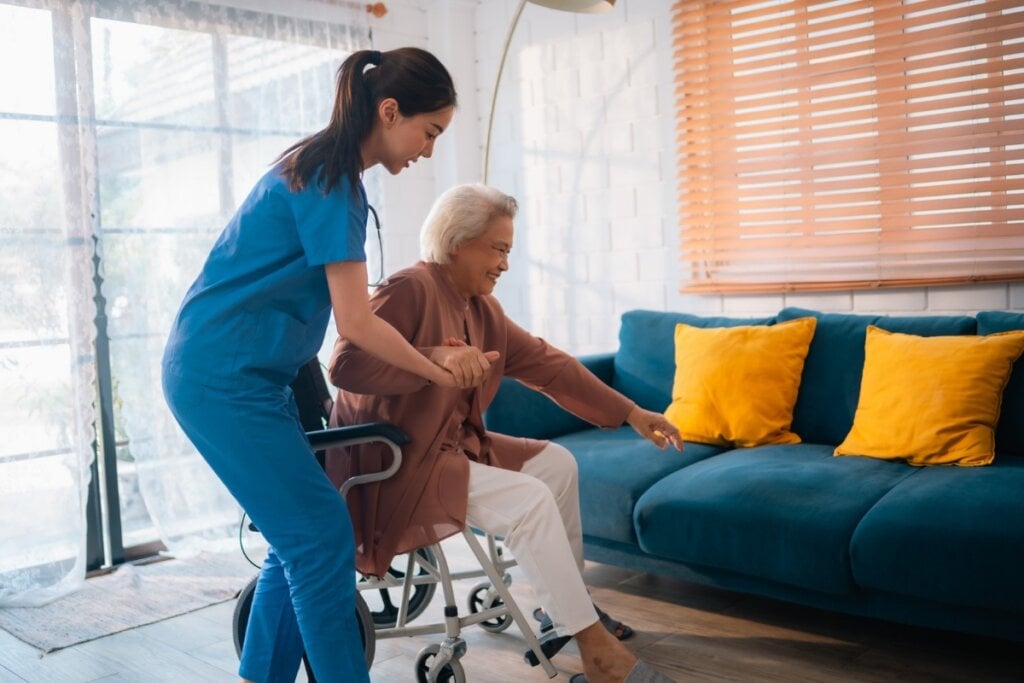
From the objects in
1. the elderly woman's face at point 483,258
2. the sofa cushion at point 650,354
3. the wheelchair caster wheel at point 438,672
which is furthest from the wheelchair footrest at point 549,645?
the sofa cushion at point 650,354

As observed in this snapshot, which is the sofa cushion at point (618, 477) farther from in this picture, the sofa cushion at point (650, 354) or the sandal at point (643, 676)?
the sandal at point (643, 676)

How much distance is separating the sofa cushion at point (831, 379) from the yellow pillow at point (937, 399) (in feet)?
0.55

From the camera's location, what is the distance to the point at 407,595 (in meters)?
2.56

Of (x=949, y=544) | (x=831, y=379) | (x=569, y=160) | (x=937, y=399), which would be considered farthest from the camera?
(x=569, y=160)

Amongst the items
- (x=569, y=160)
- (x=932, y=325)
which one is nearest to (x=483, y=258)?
(x=932, y=325)

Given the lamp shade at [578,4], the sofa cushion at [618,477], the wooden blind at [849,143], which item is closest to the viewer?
the sofa cushion at [618,477]

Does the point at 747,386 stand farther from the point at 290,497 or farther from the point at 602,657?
the point at 290,497

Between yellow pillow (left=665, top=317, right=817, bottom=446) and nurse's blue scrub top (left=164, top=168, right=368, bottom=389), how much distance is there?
5.50 feet

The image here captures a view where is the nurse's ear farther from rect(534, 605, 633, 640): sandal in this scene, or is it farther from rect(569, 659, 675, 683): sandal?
rect(534, 605, 633, 640): sandal

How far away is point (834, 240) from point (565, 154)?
1.31m

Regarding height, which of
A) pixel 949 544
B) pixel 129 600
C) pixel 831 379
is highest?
pixel 831 379

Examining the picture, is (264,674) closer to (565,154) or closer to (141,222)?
(141,222)

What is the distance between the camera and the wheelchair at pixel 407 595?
7.36ft

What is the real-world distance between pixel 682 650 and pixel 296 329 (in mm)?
1399
